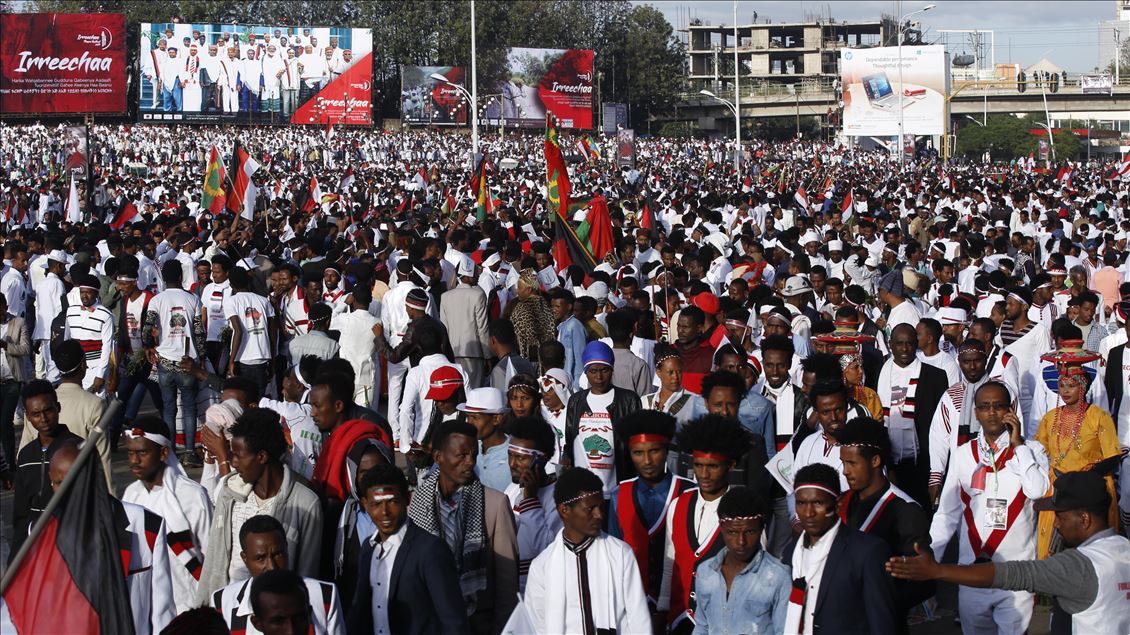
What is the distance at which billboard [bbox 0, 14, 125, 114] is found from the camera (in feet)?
211

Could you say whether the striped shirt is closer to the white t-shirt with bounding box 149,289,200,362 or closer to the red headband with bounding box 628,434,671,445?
the white t-shirt with bounding box 149,289,200,362

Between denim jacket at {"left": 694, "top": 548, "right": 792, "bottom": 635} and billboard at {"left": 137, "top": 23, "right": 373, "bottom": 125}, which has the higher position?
billboard at {"left": 137, "top": 23, "right": 373, "bottom": 125}

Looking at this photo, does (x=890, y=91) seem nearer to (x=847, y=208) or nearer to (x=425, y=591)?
(x=847, y=208)

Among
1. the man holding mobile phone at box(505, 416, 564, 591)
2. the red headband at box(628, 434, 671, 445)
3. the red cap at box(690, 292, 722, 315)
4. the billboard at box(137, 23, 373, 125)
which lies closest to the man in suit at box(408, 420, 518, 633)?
the man holding mobile phone at box(505, 416, 564, 591)

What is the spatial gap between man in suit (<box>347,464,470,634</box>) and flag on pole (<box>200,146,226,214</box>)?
13503 millimetres

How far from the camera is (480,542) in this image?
18.1 ft

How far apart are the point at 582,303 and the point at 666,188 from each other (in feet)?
95.4

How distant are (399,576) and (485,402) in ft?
4.95

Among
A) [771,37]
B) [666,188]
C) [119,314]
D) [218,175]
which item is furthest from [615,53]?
[119,314]

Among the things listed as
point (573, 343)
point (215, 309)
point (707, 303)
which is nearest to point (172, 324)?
point (215, 309)

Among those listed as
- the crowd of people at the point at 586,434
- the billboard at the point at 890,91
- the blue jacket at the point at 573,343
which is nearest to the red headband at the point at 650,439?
the crowd of people at the point at 586,434

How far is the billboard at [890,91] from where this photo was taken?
75375mm

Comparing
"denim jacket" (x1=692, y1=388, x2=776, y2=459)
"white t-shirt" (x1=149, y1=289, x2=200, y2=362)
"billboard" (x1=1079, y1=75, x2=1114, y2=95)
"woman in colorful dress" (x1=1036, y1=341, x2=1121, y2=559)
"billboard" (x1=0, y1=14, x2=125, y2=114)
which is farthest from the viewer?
"billboard" (x1=1079, y1=75, x2=1114, y2=95)

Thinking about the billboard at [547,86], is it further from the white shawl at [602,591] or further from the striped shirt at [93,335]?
the white shawl at [602,591]
